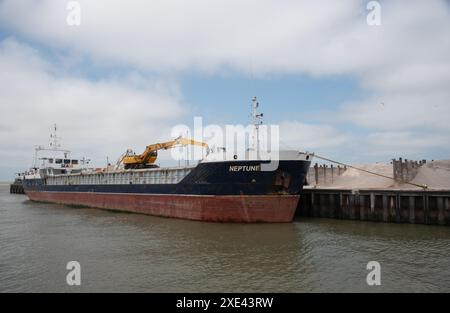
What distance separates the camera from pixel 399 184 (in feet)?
107

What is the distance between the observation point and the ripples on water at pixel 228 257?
35.9 ft

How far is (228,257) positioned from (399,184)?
24.7 m

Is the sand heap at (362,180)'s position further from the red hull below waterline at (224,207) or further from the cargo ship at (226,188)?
the red hull below waterline at (224,207)

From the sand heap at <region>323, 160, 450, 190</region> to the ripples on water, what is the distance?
13.4 m

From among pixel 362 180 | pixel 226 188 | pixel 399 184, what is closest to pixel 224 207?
pixel 226 188

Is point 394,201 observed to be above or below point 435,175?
below

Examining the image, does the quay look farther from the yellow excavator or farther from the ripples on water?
the yellow excavator

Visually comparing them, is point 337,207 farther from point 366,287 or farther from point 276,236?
point 366,287

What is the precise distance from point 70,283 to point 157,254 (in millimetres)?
4070

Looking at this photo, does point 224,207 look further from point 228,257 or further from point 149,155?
point 149,155

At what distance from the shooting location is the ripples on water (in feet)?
35.9

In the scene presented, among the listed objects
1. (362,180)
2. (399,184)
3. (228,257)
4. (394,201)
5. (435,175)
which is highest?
(435,175)

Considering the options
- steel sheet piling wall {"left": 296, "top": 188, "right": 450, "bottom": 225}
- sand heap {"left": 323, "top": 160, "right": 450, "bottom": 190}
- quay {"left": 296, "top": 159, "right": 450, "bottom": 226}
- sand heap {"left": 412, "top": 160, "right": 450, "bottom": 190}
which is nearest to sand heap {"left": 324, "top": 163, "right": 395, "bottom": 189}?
sand heap {"left": 323, "top": 160, "right": 450, "bottom": 190}
